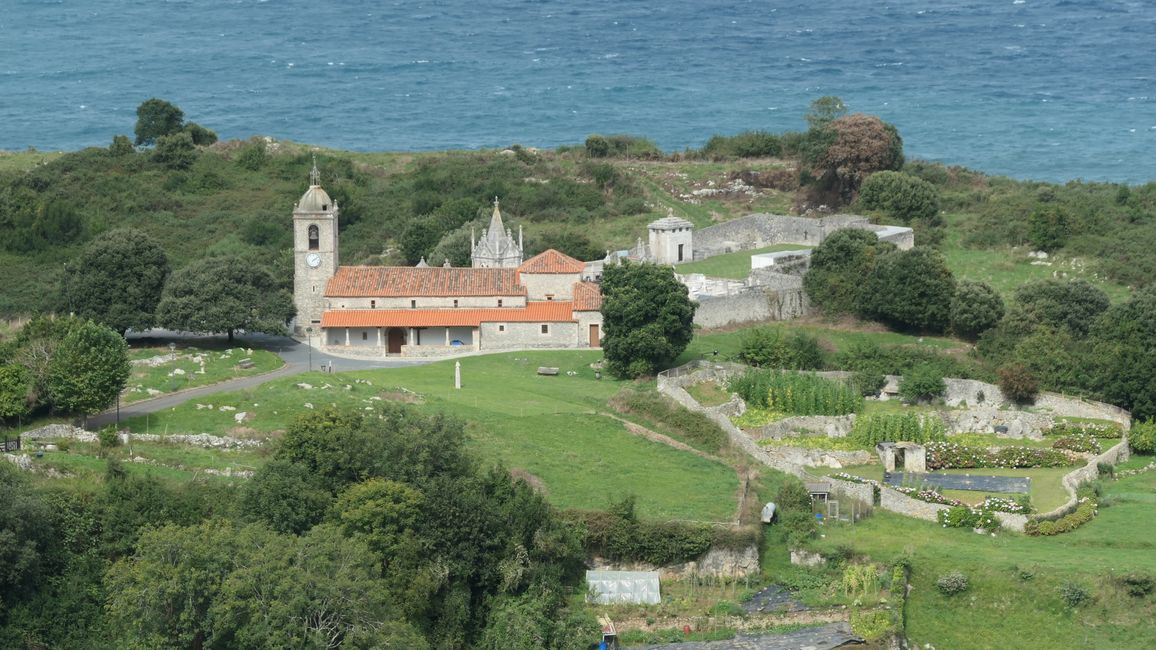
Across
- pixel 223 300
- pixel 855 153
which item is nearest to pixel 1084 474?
pixel 223 300

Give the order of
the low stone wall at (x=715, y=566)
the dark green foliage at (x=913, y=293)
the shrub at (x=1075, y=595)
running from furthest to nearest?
the dark green foliage at (x=913, y=293), the low stone wall at (x=715, y=566), the shrub at (x=1075, y=595)

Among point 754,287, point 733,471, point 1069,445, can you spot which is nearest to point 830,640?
point 733,471

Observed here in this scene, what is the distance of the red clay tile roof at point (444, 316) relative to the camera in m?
70.9

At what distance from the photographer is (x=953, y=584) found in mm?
48062

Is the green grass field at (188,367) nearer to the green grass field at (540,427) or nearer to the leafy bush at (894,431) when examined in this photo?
the green grass field at (540,427)

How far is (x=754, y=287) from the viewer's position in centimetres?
7575

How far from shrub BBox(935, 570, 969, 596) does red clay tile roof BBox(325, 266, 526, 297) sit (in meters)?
27.4

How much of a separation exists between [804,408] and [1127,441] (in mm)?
10003

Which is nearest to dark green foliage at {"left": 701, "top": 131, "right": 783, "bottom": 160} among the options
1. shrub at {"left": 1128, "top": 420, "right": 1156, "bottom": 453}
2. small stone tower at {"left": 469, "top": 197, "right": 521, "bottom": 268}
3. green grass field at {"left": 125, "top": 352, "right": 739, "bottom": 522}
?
small stone tower at {"left": 469, "top": 197, "right": 521, "bottom": 268}

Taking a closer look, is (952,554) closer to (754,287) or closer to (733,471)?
(733,471)

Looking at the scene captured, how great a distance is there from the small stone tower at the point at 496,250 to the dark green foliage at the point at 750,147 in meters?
32.7

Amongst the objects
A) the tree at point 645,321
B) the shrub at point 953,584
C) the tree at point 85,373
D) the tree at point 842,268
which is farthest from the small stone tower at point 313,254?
the shrub at point 953,584

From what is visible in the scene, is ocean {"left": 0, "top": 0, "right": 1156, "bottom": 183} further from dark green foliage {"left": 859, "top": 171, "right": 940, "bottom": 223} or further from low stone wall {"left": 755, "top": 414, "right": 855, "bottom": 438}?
low stone wall {"left": 755, "top": 414, "right": 855, "bottom": 438}

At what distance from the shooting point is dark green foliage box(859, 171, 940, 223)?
289ft
